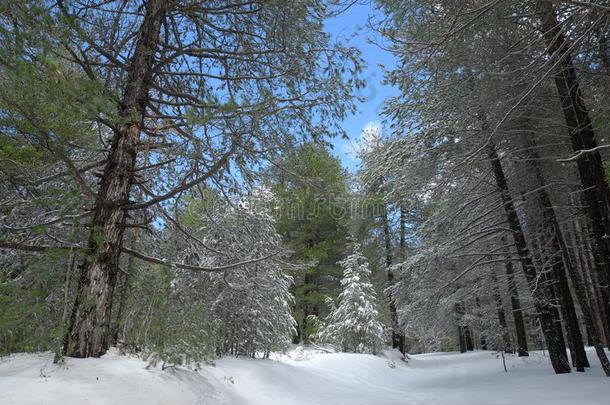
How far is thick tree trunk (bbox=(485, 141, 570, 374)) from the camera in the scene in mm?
7977

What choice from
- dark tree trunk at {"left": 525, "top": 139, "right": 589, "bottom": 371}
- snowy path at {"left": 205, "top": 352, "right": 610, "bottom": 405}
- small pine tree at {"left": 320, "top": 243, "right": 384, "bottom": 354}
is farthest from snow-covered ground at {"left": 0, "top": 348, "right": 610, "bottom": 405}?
small pine tree at {"left": 320, "top": 243, "right": 384, "bottom": 354}

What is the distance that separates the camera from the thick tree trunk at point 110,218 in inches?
155

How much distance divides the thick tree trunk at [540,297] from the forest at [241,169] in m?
0.06

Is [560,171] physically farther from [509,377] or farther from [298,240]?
[298,240]

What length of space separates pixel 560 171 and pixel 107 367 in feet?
29.1

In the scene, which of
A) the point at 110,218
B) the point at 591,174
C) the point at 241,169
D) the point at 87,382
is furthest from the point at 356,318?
the point at 87,382

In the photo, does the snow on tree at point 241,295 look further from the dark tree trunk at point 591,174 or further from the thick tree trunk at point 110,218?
the dark tree trunk at point 591,174

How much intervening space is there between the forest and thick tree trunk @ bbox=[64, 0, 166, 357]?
23mm

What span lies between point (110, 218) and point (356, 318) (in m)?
13.1

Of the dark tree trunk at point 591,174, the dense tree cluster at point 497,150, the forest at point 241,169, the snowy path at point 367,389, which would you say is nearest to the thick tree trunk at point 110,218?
the forest at point 241,169

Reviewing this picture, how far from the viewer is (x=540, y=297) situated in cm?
823

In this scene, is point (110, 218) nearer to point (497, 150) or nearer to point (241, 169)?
point (241, 169)

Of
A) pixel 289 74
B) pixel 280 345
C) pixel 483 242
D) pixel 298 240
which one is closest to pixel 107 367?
pixel 289 74

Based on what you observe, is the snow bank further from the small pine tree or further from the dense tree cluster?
the small pine tree
